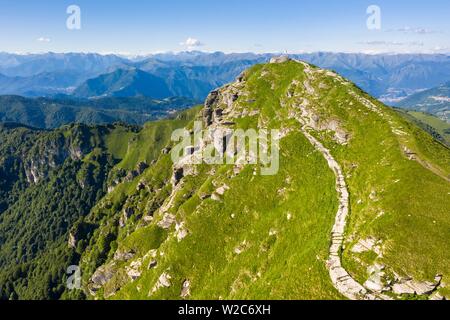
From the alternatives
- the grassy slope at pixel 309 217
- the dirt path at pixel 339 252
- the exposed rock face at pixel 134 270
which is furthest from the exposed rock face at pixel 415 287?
the exposed rock face at pixel 134 270

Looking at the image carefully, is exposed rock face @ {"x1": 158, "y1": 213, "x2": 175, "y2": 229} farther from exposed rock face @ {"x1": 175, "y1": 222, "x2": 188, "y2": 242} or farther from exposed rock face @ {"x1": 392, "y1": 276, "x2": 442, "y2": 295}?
exposed rock face @ {"x1": 392, "y1": 276, "x2": 442, "y2": 295}

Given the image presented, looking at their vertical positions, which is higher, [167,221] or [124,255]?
[167,221]

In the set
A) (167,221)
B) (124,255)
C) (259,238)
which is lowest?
(124,255)

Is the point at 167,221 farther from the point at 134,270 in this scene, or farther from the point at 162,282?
the point at 162,282

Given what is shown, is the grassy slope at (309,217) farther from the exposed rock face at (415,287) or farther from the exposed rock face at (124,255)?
the exposed rock face at (124,255)

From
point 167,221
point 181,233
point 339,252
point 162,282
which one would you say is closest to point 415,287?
point 339,252

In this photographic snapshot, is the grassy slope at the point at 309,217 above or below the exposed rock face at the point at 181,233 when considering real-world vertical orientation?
above
